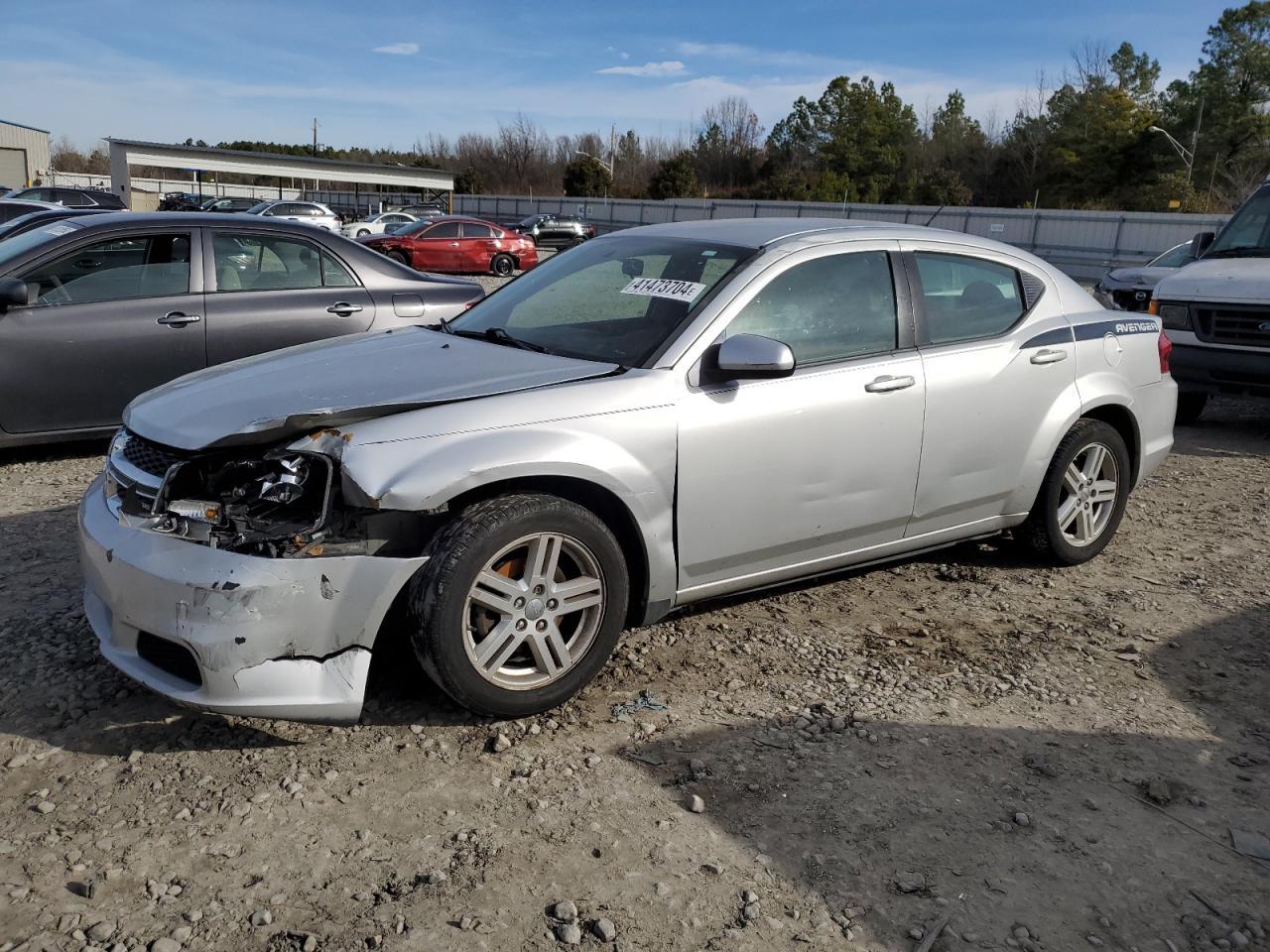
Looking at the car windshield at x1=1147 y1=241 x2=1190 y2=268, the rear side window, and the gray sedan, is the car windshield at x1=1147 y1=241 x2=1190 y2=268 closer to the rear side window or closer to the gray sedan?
the rear side window

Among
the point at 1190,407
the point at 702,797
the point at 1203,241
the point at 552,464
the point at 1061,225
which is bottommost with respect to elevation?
the point at 702,797

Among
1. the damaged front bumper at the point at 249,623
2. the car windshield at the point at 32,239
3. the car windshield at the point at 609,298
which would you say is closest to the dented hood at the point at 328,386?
the car windshield at the point at 609,298

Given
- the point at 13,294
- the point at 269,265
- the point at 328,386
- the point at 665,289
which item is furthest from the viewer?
the point at 269,265

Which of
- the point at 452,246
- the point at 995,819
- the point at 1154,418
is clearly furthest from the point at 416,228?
the point at 995,819

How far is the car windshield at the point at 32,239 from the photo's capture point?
6367 millimetres

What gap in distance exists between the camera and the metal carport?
161 ft

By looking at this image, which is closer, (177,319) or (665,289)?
(665,289)

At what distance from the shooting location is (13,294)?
238 inches

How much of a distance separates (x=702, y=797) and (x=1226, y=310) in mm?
7446

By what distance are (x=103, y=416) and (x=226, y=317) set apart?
0.95 metres

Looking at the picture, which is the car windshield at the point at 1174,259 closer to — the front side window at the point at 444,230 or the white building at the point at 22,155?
the front side window at the point at 444,230

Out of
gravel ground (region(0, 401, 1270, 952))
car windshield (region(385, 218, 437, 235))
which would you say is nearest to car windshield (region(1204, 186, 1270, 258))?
gravel ground (region(0, 401, 1270, 952))

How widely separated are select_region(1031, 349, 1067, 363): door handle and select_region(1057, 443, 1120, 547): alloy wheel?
485mm

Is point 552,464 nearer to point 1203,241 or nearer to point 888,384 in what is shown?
point 888,384
